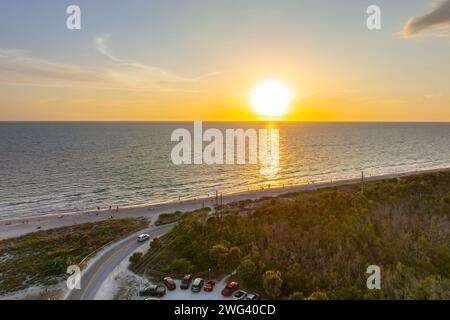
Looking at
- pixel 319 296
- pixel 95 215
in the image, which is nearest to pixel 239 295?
pixel 319 296

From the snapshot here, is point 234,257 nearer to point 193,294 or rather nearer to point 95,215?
point 193,294

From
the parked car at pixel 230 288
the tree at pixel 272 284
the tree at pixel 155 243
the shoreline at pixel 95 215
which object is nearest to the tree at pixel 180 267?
the parked car at pixel 230 288

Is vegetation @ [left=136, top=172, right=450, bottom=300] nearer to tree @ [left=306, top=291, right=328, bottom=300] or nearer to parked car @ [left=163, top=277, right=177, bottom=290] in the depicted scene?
tree @ [left=306, top=291, right=328, bottom=300]

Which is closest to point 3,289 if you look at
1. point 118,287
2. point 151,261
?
point 118,287

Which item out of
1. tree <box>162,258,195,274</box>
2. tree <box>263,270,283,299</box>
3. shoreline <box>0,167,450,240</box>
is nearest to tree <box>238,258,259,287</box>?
tree <box>263,270,283,299</box>

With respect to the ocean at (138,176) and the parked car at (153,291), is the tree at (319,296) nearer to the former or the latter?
the parked car at (153,291)

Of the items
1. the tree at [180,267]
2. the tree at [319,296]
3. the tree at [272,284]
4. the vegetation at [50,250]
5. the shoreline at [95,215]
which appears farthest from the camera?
the shoreline at [95,215]

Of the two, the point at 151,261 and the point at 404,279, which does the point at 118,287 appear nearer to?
the point at 151,261
